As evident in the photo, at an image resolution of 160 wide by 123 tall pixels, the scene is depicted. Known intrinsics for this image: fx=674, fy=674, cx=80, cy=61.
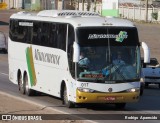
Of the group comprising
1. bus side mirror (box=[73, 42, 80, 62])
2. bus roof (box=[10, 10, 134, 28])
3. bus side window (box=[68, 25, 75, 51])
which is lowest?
bus side mirror (box=[73, 42, 80, 62])

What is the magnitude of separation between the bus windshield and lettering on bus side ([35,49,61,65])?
1752 millimetres

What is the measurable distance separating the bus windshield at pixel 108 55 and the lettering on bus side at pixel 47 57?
69.0 inches

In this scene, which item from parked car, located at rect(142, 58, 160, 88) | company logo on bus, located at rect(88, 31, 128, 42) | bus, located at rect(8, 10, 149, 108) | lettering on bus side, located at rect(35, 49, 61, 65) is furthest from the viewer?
parked car, located at rect(142, 58, 160, 88)

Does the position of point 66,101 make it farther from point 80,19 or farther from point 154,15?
point 154,15

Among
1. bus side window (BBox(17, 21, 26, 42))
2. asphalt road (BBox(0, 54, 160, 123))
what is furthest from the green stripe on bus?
bus side window (BBox(17, 21, 26, 42))

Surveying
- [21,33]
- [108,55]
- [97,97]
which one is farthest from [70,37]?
[21,33]

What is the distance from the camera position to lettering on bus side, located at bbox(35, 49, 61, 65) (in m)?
22.3

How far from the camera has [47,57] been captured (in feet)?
76.4

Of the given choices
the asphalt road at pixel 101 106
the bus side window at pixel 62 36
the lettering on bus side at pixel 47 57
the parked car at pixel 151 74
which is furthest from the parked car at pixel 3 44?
the bus side window at pixel 62 36

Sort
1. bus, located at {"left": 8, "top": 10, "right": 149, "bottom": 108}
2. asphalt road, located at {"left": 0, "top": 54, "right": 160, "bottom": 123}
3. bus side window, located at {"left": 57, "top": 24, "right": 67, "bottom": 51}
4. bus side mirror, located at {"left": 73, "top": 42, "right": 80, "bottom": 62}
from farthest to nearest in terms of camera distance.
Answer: bus side window, located at {"left": 57, "top": 24, "right": 67, "bottom": 51} < asphalt road, located at {"left": 0, "top": 54, "right": 160, "bottom": 123} < bus, located at {"left": 8, "top": 10, "right": 149, "bottom": 108} < bus side mirror, located at {"left": 73, "top": 42, "right": 80, "bottom": 62}

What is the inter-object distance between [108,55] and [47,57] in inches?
133

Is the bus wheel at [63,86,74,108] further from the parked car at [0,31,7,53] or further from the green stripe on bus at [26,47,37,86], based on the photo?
the parked car at [0,31,7,53]

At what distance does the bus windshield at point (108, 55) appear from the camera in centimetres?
2034

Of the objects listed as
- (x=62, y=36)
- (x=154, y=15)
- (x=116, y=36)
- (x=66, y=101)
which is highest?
(x=116, y=36)
